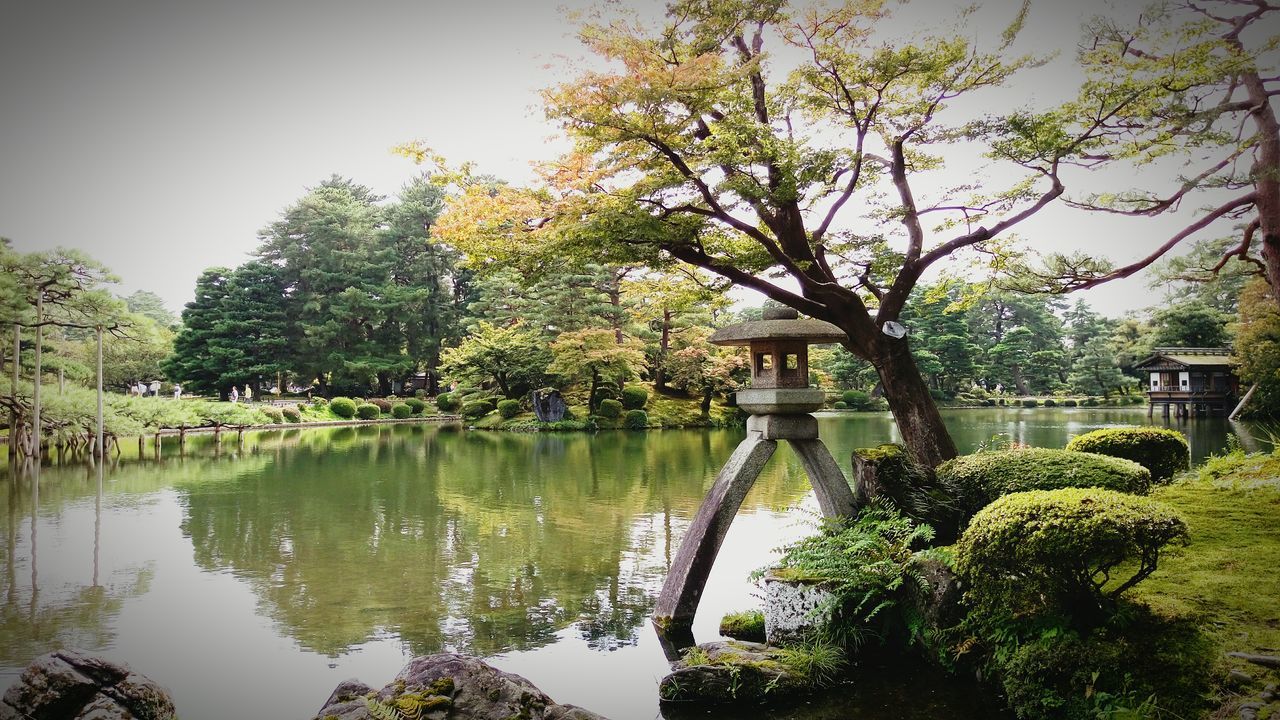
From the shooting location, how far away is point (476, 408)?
85.9 feet

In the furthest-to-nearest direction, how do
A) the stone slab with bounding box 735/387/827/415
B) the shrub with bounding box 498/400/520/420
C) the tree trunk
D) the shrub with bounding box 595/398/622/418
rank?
the shrub with bounding box 498/400/520/420, the shrub with bounding box 595/398/622/418, the tree trunk, the stone slab with bounding box 735/387/827/415

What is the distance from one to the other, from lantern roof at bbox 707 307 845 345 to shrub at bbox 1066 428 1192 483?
247 centimetres

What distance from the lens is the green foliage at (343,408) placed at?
28.2m

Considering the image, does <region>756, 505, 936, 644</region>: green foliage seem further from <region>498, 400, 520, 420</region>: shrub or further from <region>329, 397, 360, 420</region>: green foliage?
<region>329, 397, 360, 420</region>: green foliage

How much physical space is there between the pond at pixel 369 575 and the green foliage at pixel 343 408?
46.0ft

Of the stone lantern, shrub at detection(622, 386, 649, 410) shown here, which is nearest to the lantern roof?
the stone lantern

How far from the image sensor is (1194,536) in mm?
4789

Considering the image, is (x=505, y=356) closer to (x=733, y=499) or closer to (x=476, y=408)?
(x=476, y=408)

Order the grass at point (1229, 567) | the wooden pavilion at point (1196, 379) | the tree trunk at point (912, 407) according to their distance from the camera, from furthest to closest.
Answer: the wooden pavilion at point (1196, 379)
the tree trunk at point (912, 407)
the grass at point (1229, 567)

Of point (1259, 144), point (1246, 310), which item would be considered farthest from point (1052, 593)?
point (1246, 310)

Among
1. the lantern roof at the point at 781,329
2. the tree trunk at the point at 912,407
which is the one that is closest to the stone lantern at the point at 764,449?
the lantern roof at the point at 781,329

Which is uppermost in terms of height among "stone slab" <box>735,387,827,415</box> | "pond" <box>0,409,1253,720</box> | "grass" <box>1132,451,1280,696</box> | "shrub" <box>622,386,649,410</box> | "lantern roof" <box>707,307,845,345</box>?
"lantern roof" <box>707,307,845,345</box>

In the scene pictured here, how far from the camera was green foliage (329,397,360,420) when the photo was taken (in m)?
28.2

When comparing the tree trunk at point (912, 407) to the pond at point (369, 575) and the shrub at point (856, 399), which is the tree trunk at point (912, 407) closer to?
the pond at point (369, 575)
